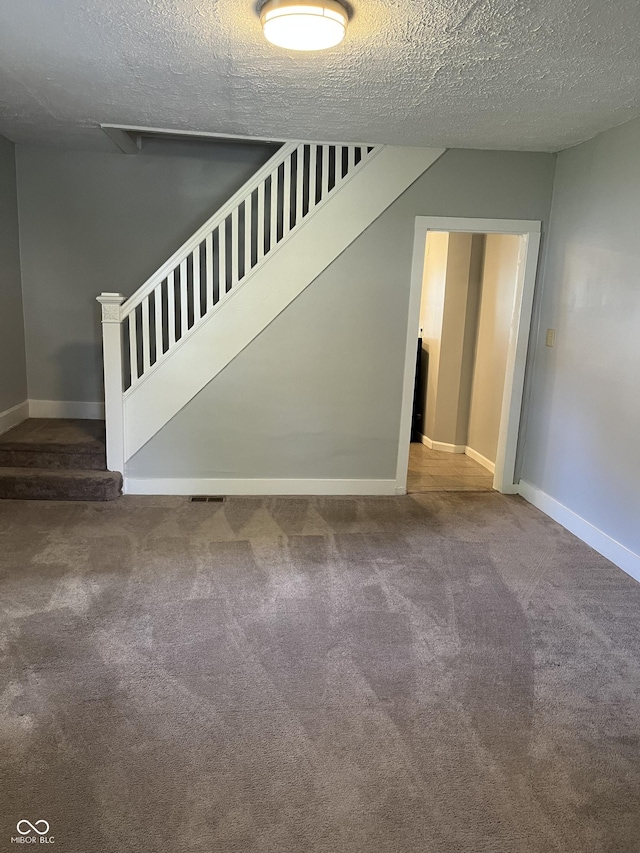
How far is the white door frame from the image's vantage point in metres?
4.04

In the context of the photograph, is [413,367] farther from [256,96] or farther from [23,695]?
[23,695]

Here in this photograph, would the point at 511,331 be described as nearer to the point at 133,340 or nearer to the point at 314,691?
the point at 133,340

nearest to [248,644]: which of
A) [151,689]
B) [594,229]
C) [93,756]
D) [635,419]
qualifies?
[151,689]

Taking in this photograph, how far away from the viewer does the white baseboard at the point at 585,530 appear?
10.5 feet

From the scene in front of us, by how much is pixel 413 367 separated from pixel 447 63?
6.81 ft

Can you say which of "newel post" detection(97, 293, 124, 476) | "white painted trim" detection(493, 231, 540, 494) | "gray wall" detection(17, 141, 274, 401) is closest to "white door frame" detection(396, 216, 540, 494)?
"white painted trim" detection(493, 231, 540, 494)

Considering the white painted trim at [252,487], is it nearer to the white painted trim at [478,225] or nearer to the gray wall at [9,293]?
the gray wall at [9,293]

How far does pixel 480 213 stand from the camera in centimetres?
404

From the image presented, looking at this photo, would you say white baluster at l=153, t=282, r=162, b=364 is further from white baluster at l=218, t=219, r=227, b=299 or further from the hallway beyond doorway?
the hallway beyond doorway

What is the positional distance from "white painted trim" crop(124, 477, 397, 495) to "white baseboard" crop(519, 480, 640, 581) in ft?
3.39

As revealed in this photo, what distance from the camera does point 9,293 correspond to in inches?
173

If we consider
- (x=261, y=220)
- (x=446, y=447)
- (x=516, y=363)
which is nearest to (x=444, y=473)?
(x=446, y=447)

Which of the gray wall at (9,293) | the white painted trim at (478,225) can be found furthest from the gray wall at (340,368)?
the gray wall at (9,293)

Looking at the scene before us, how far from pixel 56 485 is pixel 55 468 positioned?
19 cm
